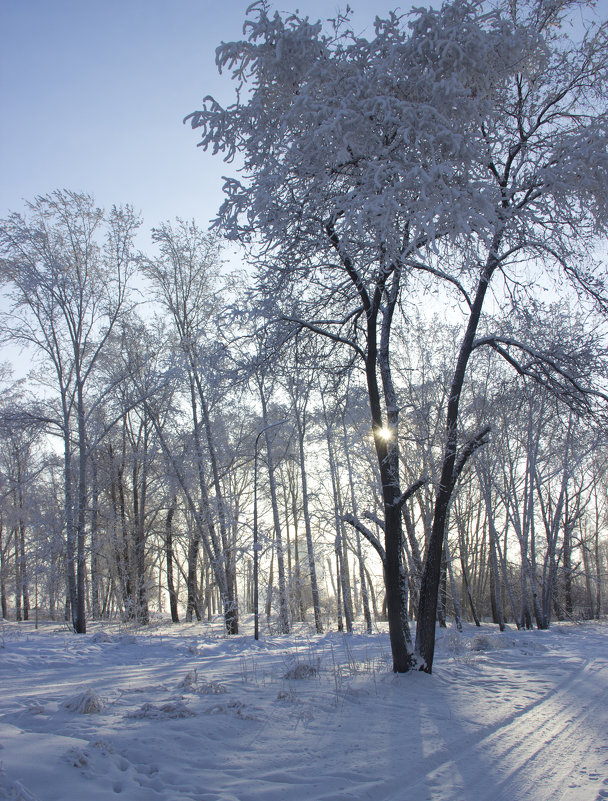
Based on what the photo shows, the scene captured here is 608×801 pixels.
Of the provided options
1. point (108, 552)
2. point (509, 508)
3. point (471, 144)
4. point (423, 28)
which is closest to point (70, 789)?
point (471, 144)

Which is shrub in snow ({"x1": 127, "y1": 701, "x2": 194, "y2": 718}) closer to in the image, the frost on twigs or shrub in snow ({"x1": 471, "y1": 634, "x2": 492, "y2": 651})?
the frost on twigs

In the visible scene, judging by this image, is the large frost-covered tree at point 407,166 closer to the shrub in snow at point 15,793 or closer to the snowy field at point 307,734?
the snowy field at point 307,734

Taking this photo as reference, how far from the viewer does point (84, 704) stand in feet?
14.6

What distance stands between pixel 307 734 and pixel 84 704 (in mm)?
2048

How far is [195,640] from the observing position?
1313 cm

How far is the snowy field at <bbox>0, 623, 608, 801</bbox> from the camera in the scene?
10.1 ft

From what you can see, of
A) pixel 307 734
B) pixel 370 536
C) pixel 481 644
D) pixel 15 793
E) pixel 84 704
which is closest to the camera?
A: pixel 15 793

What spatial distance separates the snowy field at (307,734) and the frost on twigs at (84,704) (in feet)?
0.05

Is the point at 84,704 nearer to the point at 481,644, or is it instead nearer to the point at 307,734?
the point at 307,734

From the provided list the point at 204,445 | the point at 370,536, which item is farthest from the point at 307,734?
the point at 204,445

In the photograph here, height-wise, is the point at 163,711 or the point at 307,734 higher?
the point at 163,711

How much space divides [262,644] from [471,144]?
1236 centimetres

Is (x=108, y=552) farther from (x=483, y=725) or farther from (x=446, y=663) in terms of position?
(x=483, y=725)

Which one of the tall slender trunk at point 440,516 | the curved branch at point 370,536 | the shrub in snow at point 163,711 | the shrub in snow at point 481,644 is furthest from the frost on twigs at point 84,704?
the shrub in snow at point 481,644
